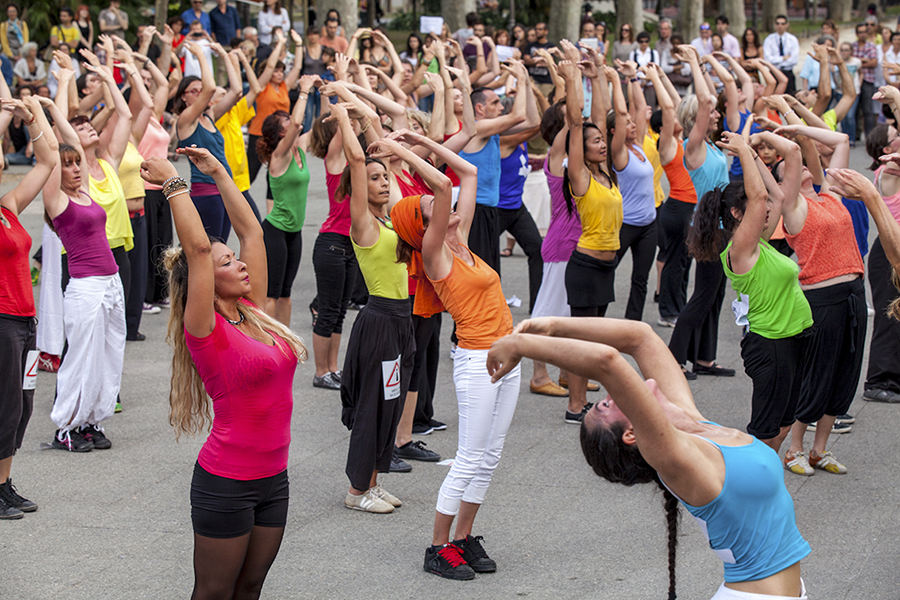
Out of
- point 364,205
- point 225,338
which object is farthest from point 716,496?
point 364,205

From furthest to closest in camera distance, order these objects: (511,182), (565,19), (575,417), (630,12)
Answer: (630,12)
(565,19)
(511,182)
(575,417)

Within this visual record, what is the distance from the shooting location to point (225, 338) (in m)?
3.62

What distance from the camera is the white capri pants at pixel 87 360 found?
6344 millimetres

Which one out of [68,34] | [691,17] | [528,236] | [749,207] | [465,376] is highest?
[691,17]

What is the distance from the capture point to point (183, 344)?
3762 mm

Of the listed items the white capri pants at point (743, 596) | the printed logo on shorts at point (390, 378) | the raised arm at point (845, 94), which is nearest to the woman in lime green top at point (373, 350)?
the printed logo on shorts at point (390, 378)

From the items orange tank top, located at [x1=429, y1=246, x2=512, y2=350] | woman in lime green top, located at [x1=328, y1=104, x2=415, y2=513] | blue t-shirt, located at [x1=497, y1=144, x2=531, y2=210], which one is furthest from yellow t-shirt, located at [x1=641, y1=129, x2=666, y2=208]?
orange tank top, located at [x1=429, y1=246, x2=512, y2=350]

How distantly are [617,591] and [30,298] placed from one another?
3.57m

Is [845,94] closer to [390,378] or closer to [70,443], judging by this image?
[390,378]

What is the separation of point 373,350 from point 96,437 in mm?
2196

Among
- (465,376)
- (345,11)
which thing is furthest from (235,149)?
(345,11)

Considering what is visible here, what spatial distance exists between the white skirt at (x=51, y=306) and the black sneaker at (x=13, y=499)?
173 centimetres

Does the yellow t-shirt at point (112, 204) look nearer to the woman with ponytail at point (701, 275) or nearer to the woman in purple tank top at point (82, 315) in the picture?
the woman in purple tank top at point (82, 315)

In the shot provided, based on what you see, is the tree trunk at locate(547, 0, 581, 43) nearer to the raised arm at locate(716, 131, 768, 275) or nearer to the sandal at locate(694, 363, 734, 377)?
the sandal at locate(694, 363, 734, 377)
